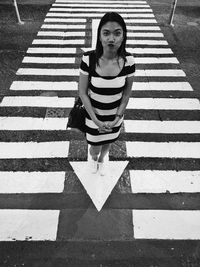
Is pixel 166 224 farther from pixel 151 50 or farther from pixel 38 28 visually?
pixel 38 28

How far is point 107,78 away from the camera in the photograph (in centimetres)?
309

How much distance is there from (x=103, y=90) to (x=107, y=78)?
17cm

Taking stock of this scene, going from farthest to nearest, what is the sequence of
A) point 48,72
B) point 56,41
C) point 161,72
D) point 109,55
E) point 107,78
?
1. point 56,41
2. point 161,72
3. point 48,72
4. point 107,78
5. point 109,55

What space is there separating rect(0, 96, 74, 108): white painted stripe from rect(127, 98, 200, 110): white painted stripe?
149 cm

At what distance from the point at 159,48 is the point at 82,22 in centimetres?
363

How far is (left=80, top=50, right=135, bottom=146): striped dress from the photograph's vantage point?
3.06 meters

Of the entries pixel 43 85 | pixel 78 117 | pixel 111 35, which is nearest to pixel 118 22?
pixel 111 35

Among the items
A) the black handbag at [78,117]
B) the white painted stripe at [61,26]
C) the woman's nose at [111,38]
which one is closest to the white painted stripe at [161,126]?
the black handbag at [78,117]

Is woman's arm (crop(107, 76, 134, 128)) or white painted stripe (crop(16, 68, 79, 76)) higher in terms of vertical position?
woman's arm (crop(107, 76, 134, 128))

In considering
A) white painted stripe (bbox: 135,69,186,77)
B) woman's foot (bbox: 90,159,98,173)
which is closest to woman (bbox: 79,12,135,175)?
woman's foot (bbox: 90,159,98,173)

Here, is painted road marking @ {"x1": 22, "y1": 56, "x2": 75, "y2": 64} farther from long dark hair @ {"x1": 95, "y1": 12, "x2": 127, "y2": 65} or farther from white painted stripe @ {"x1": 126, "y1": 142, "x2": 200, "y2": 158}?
long dark hair @ {"x1": 95, "y1": 12, "x2": 127, "y2": 65}

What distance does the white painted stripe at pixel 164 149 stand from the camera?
519cm

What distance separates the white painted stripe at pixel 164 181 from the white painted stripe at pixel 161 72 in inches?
146

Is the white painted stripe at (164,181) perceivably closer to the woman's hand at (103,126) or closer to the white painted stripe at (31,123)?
the woman's hand at (103,126)
